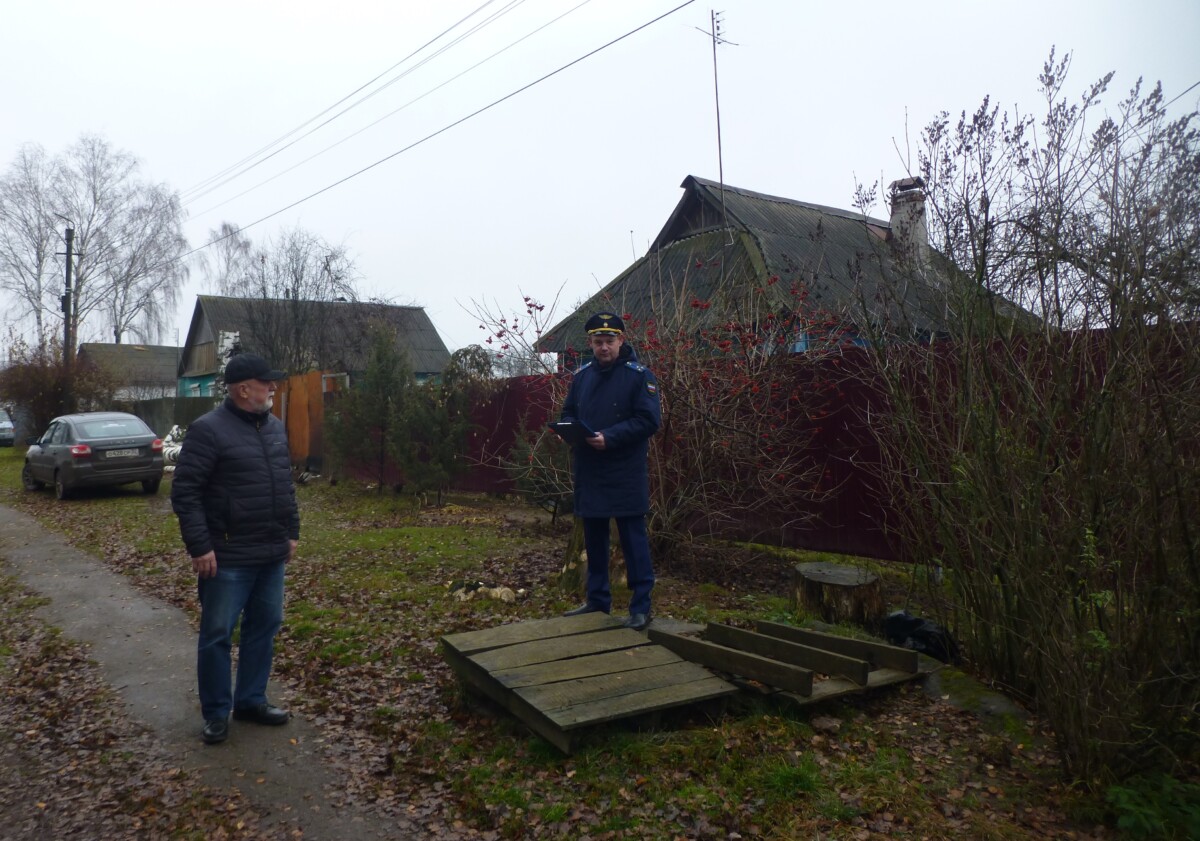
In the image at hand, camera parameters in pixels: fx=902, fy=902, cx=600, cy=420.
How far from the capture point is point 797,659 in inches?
182

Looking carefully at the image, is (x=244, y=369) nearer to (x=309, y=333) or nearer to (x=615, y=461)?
(x=615, y=461)

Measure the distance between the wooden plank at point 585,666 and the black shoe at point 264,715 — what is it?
1.26 metres

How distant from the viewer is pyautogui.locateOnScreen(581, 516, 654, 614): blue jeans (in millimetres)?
5289

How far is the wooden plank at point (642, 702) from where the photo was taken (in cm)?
383

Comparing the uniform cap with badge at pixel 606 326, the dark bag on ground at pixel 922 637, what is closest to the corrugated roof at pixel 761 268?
the uniform cap with badge at pixel 606 326

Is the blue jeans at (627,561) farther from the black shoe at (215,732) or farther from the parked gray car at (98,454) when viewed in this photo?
the parked gray car at (98,454)

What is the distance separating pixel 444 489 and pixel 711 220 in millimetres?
8919

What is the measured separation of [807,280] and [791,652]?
19.4 feet

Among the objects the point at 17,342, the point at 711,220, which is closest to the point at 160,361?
the point at 17,342

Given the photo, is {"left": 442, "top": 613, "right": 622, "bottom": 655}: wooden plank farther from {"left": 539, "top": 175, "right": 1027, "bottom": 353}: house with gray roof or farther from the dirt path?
{"left": 539, "top": 175, "right": 1027, "bottom": 353}: house with gray roof

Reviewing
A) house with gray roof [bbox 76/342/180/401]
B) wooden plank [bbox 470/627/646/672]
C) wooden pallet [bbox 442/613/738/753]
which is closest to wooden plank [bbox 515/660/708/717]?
wooden pallet [bbox 442/613/738/753]

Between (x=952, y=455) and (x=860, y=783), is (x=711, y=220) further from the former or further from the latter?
(x=860, y=783)

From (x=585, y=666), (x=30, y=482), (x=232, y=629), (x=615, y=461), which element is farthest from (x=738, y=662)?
(x=30, y=482)

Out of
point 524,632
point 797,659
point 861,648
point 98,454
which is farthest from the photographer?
point 98,454
